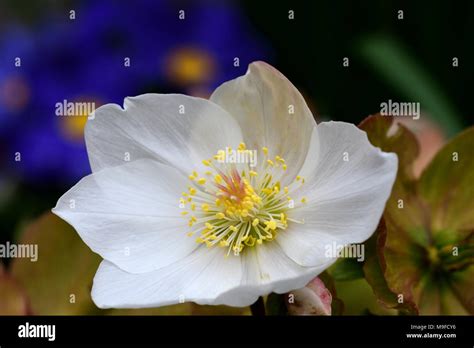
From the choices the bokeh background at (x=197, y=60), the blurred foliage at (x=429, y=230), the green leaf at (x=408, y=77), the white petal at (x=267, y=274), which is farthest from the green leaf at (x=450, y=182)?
the green leaf at (x=408, y=77)

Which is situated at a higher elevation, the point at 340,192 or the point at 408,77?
the point at 408,77

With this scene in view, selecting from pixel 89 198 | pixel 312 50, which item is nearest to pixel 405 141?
pixel 89 198

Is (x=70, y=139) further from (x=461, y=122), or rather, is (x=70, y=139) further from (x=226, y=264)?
(x=226, y=264)

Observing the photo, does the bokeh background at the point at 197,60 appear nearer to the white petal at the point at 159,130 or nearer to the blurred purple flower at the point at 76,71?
the blurred purple flower at the point at 76,71

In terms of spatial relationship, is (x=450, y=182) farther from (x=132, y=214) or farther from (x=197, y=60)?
(x=197, y=60)

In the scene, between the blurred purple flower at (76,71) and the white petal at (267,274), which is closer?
the white petal at (267,274)
